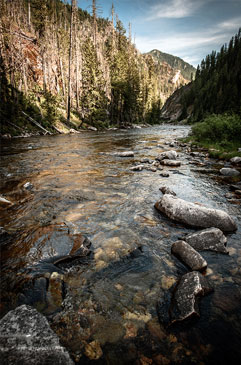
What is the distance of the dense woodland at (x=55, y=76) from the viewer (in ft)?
66.6

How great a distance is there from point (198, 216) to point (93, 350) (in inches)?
108

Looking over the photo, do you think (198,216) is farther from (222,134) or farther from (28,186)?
(222,134)

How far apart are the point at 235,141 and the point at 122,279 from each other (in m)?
12.5

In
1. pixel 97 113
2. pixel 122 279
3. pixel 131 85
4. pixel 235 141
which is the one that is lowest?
pixel 122 279

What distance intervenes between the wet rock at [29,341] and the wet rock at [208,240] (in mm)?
2283

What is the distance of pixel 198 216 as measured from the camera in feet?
11.8

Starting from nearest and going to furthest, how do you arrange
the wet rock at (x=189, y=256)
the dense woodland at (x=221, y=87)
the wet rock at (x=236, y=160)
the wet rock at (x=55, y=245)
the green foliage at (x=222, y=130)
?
the wet rock at (x=189, y=256) < the wet rock at (x=55, y=245) < the wet rock at (x=236, y=160) < the green foliage at (x=222, y=130) < the dense woodland at (x=221, y=87)

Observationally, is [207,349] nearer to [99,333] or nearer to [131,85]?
A: [99,333]

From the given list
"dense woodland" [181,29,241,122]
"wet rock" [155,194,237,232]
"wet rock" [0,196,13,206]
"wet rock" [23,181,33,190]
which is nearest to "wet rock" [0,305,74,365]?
"wet rock" [155,194,237,232]

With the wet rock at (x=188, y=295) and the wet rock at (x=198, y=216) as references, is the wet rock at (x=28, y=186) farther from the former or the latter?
the wet rock at (x=188, y=295)

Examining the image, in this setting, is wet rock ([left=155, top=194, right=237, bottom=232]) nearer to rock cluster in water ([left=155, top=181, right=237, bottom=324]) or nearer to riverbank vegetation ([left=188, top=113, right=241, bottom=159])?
rock cluster in water ([left=155, top=181, right=237, bottom=324])

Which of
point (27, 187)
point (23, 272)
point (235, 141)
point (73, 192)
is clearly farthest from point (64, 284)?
point (235, 141)

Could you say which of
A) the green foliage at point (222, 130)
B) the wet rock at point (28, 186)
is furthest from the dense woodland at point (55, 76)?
the green foliage at point (222, 130)

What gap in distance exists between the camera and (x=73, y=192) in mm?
5273
